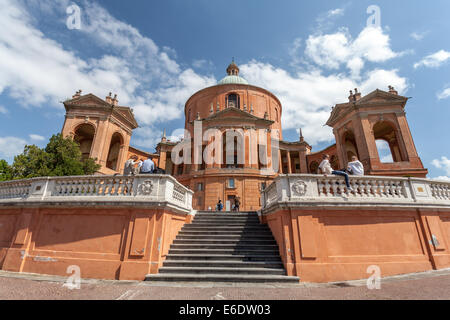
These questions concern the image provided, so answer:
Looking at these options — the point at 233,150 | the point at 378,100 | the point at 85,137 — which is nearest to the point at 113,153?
the point at 85,137

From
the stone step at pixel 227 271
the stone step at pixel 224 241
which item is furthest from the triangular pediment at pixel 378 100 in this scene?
the stone step at pixel 227 271

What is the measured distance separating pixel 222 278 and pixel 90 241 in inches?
178

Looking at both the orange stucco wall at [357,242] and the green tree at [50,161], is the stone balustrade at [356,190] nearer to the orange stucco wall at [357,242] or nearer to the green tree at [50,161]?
the orange stucco wall at [357,242]

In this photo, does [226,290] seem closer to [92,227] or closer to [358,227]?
[358,227]

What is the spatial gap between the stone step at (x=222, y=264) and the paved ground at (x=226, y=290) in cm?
90

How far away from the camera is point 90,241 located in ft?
22.0

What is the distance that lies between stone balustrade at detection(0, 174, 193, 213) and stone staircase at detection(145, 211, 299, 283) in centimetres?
157

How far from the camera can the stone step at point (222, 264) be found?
654 centimetres

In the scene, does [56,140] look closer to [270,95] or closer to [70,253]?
[70,253]

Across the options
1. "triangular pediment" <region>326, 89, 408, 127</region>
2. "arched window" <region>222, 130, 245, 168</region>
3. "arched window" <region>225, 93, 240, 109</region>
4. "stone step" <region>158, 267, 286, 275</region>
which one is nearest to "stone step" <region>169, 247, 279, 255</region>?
"stone step" <region>158, 267, 286, 275</region>

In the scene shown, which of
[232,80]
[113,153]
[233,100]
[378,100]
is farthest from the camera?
[232,80]

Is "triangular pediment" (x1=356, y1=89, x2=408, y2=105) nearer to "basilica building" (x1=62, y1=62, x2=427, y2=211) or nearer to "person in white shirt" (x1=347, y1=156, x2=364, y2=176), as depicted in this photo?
"basilica building" (x1=62, y1=62, x2=427, y2=211)

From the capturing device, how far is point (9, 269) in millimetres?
6922
